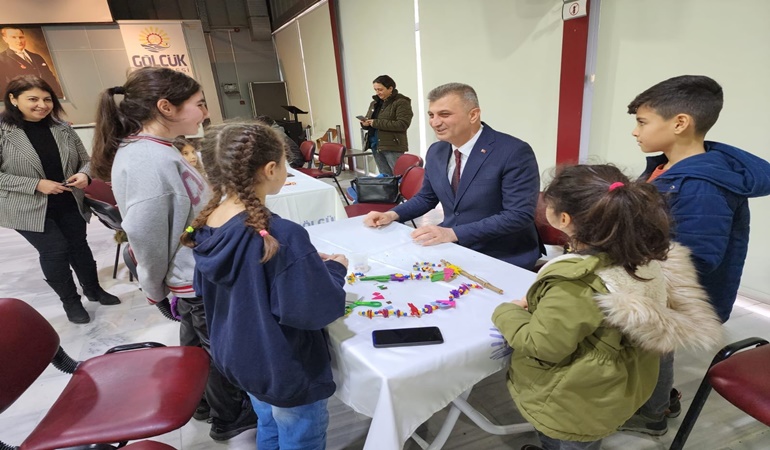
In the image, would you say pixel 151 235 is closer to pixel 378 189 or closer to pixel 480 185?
pixel 480 185

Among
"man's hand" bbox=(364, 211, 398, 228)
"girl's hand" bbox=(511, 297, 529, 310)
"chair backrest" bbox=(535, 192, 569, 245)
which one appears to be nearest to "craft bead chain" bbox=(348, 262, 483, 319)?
"girl's hand" bbox=(511, 297, 529, 310)

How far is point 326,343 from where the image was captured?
106cm

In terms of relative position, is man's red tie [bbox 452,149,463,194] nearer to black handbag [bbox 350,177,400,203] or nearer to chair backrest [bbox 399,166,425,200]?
chair backrest [bbox 399,166,425,200]

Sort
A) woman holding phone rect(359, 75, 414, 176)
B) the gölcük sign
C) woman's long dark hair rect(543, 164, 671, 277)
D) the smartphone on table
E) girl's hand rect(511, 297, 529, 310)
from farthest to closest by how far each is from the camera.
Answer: the gölcük sign, woman holding phone rect(359, 75, 414, 176), girl's hand rect(511, 297, 529, 310), the smartphone on table, woman's long dark hair rect(543, 164, 671, 277)

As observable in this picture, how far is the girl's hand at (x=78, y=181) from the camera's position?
2420 mm

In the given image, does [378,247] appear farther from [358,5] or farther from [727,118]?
[358,5]

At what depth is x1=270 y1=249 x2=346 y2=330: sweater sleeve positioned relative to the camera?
892 millimetres

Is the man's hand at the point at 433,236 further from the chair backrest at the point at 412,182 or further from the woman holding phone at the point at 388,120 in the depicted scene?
the woman holding phone at the point at 388,120

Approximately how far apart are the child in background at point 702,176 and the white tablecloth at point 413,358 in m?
0.50

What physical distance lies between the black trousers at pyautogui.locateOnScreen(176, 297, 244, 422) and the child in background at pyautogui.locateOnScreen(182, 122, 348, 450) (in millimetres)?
452

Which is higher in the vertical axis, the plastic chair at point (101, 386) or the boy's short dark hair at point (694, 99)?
the boy's short dark hair at point (694, 99)

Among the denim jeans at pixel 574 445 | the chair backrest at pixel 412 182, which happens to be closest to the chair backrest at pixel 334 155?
the chair backrest at pixel 412 182

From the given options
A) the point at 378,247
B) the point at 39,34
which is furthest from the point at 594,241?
the point at 39,34

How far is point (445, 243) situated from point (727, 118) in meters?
2.02
